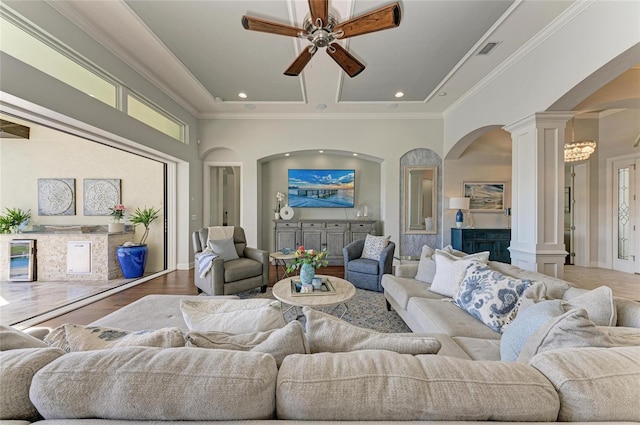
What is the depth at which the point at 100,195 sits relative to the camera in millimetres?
4613

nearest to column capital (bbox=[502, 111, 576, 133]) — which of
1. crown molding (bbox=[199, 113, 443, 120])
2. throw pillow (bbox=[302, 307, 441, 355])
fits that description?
crown molding (bbox=[199, 113, 443, 120])

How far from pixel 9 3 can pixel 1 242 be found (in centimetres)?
374

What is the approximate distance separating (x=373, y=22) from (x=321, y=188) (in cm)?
401

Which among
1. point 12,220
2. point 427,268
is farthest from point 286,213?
point 12,220

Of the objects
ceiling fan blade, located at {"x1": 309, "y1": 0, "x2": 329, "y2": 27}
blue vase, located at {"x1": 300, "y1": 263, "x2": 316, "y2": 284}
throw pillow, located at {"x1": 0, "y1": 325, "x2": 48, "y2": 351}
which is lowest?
blue vase, located at {"x1": 300, "y1": 263, "x2": 316, "y2": 284}

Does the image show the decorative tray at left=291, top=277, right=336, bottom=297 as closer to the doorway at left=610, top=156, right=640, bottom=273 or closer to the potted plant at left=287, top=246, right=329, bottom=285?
the potted plant at left=287, top=246, right=329, bottom=285

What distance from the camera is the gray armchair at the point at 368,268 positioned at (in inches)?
141

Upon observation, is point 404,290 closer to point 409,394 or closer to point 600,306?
point 600,306

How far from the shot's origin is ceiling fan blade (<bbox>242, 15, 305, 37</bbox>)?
6.75 ft

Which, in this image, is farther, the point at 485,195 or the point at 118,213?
the point at 485,195

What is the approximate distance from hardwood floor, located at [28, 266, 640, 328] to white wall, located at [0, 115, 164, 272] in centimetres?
95

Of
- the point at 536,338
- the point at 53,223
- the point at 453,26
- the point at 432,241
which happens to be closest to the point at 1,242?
the point at 53,223

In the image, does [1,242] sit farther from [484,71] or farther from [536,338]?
[484,71]

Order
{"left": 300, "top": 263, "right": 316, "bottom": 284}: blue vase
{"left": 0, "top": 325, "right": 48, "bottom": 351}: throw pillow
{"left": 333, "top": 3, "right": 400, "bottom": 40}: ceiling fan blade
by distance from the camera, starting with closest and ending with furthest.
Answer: {"left": 0, "top": 325, "right": 48, "bottom": 351}: throw pillow, {"left": 333, "top": 3, "right": 400, "bottom": 40}: ceiling fan blade, {"left": 300, "top": 263, "right": 316, "bottom": 284}: blue vase
